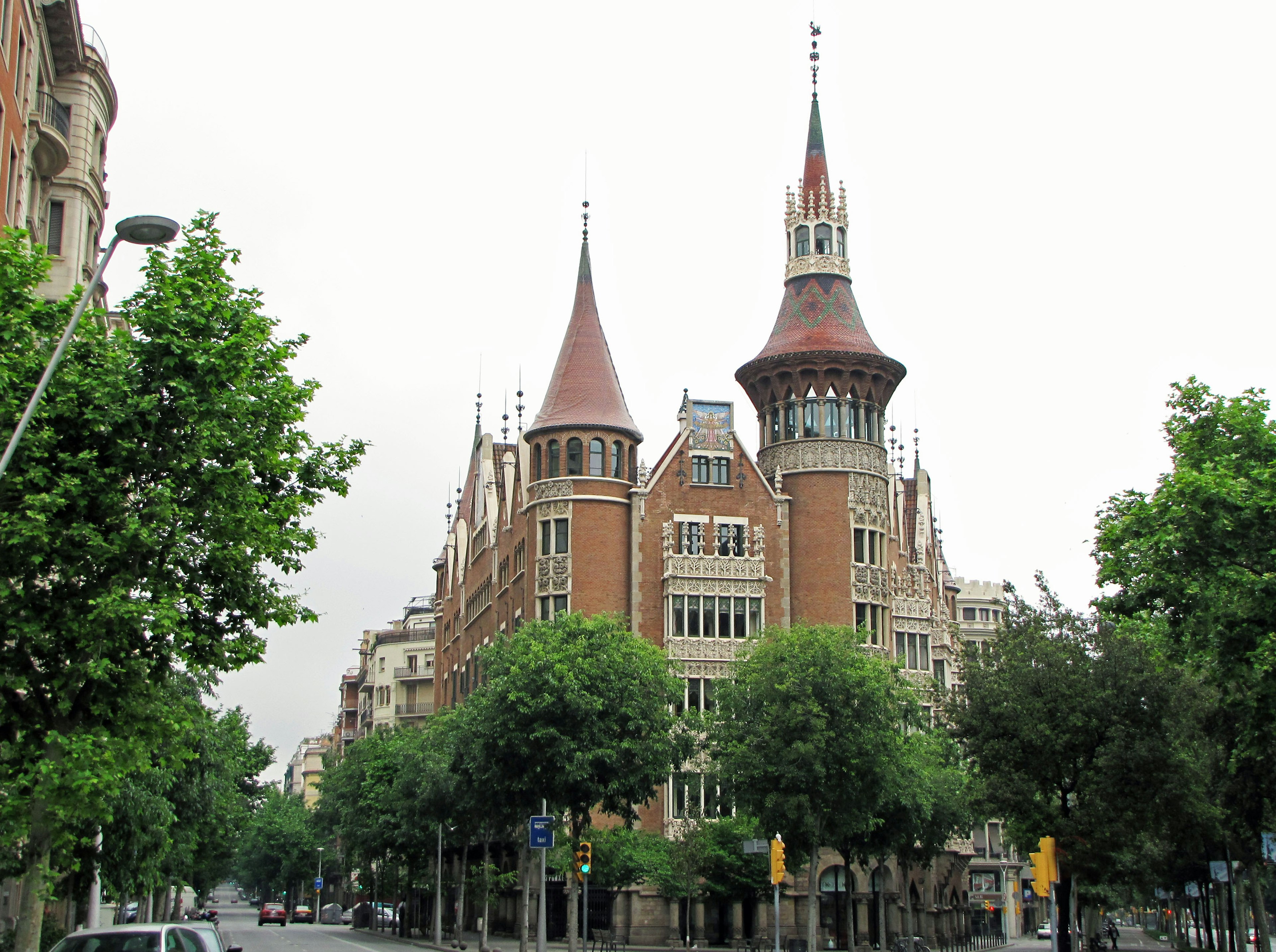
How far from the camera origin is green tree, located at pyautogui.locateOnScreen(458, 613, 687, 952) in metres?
42.3

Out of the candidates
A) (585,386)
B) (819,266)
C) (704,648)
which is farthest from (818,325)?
(704,648)

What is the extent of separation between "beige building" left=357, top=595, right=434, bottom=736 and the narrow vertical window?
7738cm

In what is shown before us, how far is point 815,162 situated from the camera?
238 feet

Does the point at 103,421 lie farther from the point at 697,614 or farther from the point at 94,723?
the point at 697,614

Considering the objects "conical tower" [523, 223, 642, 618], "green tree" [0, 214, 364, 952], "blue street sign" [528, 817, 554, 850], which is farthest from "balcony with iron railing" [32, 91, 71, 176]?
"conical tower" [523, 223, 642, 618]

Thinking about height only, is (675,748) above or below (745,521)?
below

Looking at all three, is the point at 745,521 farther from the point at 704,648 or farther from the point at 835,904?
the point at 835,904

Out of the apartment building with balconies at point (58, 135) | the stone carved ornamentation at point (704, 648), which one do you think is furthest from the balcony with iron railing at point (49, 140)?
the stone carved ornamentation at point (704, 648)

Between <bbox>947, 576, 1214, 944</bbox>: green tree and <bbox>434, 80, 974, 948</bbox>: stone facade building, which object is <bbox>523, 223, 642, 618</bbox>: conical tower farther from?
<bbox>947, 576, 1214, 944</bbox>: green tree

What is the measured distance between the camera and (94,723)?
71.5 ft

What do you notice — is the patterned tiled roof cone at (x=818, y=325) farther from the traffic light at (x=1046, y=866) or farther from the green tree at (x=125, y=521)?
the green tree at (x=125, y=521)

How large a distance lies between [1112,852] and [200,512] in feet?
87.2

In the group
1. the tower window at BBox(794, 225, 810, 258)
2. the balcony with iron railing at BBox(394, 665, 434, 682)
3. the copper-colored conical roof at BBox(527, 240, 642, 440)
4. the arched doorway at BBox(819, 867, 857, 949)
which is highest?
the tower window at BBox(794, 225, 810, 258)

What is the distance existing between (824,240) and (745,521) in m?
14.8
